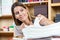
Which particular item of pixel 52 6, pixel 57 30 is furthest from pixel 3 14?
pixel 57 30

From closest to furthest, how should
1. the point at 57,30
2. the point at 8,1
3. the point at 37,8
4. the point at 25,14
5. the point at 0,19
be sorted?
1. the point at 57,30
2. the point at 25,14
3. the point at 37,8
4. the point at 8,1
5. the point at 0,19

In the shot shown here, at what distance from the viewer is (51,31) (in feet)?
3.40

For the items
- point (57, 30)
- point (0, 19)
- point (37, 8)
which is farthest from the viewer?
point (0, 19)

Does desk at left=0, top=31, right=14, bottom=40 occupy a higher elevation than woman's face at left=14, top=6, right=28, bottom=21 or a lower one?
lower

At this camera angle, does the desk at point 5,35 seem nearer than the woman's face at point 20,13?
No

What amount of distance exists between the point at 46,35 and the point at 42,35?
32 mm

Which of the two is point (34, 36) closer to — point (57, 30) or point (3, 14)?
point (57, 30)

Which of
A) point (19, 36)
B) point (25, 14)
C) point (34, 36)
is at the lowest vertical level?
point (19, 36)

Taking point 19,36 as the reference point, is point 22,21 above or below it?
above

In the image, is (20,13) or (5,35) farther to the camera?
(5,35)

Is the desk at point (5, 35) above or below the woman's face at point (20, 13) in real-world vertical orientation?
below

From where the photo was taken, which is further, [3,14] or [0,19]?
[0,19]

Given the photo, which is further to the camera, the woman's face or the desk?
the desk

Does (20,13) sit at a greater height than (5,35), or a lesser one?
greater
